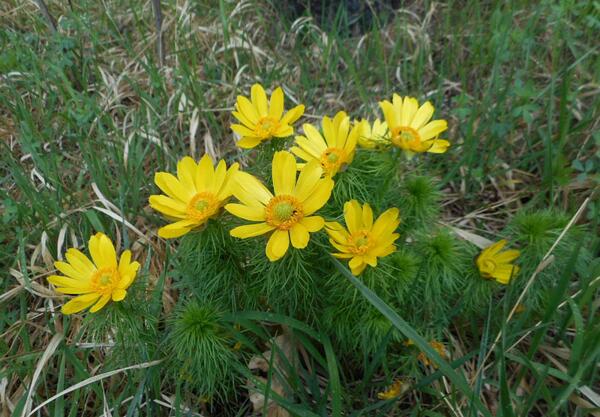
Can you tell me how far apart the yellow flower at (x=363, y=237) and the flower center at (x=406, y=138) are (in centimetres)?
21

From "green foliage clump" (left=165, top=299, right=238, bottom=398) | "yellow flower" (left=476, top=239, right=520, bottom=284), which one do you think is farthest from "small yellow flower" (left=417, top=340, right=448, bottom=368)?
"green foliage clump" (left=165, top=299, right=238, bottom=398)

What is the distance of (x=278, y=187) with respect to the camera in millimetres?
1221

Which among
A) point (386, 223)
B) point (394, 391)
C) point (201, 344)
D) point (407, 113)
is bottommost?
point (394, 391)

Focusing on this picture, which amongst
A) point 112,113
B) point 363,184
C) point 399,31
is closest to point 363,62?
point 399,31

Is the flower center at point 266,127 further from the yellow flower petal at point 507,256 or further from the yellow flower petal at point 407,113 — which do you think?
the yellow flower petal at point 507,256

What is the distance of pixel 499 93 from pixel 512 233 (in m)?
0.88

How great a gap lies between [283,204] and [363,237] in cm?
22

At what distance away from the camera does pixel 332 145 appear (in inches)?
55.3

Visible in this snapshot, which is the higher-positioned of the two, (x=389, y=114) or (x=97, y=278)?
(x=389, y=114)

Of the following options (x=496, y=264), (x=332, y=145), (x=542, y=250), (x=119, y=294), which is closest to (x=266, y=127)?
(x=332, y=145)

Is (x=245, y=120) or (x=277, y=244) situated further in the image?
(x=245, y=120)

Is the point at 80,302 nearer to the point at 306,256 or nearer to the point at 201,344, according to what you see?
the point at 201,344

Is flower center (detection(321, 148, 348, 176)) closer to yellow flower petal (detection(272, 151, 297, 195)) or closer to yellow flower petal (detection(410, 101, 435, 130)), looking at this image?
yellow flower petal (detection(272, 151, 297, 195))

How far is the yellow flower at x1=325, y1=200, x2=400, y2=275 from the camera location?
1229mm
